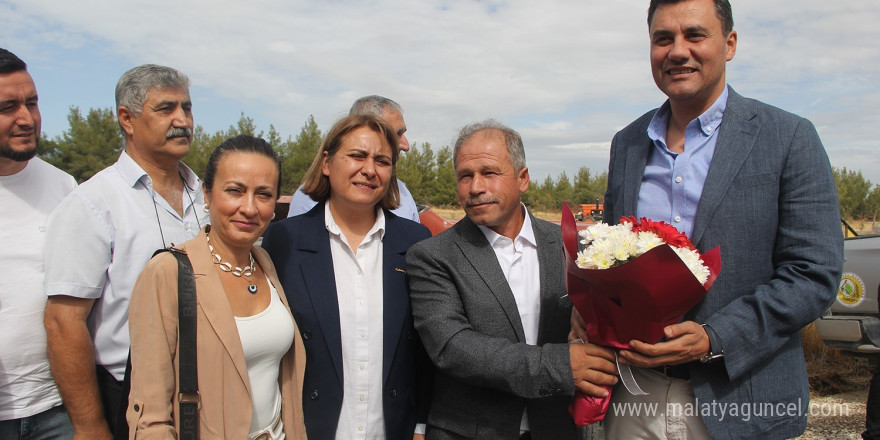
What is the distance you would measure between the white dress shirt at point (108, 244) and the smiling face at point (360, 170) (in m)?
0.80

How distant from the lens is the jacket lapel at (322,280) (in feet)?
8.03

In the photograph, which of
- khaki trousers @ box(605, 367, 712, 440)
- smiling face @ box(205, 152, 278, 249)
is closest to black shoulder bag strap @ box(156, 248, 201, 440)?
smiling face @ box(205, 152, 278, 249)

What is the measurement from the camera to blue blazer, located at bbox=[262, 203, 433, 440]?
95.6 inches

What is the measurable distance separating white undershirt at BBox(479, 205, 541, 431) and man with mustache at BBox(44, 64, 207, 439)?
1.52 metres

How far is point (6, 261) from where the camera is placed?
235 cm

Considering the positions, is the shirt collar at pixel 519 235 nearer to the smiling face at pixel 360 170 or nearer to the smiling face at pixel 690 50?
the smiling face at pixel 360 170

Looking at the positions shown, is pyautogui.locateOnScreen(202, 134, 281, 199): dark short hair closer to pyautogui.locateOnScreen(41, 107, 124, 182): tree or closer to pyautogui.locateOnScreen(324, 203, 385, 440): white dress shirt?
pyautogui.locateOnScreen(324, 203, 385, 440): white dress shirt

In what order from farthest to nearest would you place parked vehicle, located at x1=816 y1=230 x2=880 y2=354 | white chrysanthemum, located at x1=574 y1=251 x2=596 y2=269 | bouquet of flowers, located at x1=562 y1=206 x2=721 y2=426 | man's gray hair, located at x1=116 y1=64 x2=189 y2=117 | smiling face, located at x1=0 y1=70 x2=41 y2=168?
parked vehicle, located at x1=816 y1=230 x2=880 y2=354 → man's gray hair, located at x1=116 y1=64 x2=189 y2=117 → smiling face, located at x1=0 y1=70 x2=41 y2=168 → white chrysanthemum, located at x1=574 y1=251 x2=596 y2=269 → bouquet of flowers, located at x1=562 y1=206 x2=721 y2=426

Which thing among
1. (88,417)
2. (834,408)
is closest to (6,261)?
(88,417)

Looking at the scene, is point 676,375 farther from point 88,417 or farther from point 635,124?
point 88,417

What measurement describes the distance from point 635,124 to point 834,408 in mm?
4340

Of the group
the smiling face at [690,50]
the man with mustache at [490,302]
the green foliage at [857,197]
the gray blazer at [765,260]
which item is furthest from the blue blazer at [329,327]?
the green foliage at [857,197]

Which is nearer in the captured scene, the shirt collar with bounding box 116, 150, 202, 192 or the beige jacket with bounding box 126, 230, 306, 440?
the beige jacket with bounding box 126, 230, 306, 440

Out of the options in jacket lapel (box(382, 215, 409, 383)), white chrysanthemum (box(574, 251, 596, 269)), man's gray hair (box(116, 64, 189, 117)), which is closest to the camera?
white chrysanthemum (box(574, 251, 596, 269))
